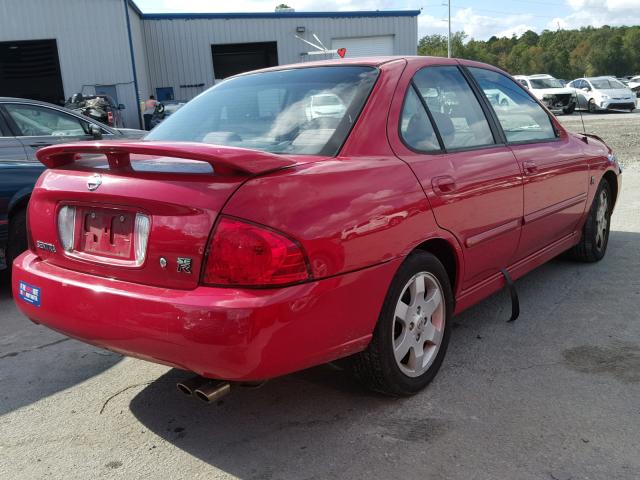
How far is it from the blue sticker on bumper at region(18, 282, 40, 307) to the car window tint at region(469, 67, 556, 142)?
2.71 meters

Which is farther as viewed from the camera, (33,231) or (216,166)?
(33,231)

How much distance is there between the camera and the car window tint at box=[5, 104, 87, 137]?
268 inches

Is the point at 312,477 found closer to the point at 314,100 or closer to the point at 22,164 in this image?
the point at 314,100

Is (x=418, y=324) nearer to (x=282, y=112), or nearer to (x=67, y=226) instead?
(x=282, y=112)

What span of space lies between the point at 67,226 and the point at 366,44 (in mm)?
29692

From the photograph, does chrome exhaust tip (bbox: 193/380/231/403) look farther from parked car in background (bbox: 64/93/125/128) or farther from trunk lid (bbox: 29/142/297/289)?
parked car in background (bbox: 64/93/125/128)

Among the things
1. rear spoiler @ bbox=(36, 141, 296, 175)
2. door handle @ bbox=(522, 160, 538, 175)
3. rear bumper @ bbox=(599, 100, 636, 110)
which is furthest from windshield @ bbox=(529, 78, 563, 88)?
rear spoiler @ bbox=(36, 141, 296, 175)

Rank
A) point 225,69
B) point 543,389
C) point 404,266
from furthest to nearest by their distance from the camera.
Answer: point 225,69 < point 543,389 < point 404,266

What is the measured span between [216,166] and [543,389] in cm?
191

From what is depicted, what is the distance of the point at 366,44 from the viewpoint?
30.5m

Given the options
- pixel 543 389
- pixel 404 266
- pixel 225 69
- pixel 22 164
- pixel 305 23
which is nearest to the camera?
pixel 404 266

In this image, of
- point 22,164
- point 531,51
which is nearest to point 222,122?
Answer: point 22,164

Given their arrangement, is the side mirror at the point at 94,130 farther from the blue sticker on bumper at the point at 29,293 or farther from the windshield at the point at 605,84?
the windshield at the point at 605,84

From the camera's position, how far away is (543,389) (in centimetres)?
295
